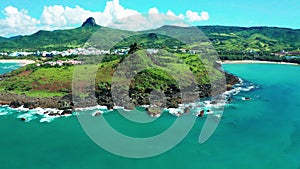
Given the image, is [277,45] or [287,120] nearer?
[287,120]

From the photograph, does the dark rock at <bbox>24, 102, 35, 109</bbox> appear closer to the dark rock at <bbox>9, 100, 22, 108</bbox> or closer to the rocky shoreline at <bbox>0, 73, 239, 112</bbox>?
the rocky shoreline at <bbox>0, 73, 239, 112</bbox>

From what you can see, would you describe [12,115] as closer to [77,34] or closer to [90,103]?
[90,103]

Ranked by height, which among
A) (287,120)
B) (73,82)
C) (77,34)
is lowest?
(287,120)

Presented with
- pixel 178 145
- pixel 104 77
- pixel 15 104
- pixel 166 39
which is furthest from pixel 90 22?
pixel 178 145

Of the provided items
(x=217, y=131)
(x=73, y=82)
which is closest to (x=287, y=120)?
(x=217, y=131)

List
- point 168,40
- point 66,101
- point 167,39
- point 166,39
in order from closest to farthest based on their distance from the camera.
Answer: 1. point 66,101
2. point 168,40
3. point 167,39
4. point 166,39

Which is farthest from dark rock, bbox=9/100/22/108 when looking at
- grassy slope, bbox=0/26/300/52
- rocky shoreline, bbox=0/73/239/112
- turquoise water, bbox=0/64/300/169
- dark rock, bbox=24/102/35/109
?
grassy slope, bbox=0/26/300/52

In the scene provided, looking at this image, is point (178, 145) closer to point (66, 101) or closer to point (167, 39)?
point (66, 101)
